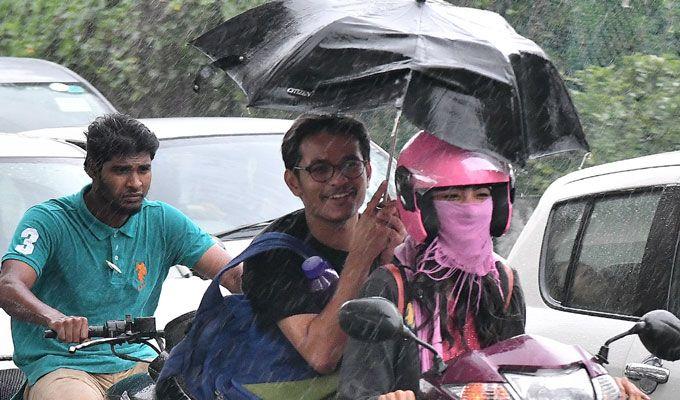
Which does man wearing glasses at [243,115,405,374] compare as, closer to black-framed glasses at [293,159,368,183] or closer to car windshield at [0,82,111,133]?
black-framed glasses at [293,159,368,183]

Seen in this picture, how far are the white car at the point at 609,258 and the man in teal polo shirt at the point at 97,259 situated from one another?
1.43 m

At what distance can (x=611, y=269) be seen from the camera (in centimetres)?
534

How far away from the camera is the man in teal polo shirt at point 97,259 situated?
15.9 ft

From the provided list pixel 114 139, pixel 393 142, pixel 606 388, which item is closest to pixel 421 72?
pixel 393 142

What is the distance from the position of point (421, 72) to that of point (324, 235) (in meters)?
0.76

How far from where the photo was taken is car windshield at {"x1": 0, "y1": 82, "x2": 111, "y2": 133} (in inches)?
500

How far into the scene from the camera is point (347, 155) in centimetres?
408

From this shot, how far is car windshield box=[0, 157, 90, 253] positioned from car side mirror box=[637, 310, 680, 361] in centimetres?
464

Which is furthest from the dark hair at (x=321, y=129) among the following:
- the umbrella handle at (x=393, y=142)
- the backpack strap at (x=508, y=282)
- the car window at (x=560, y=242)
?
the car window at (x=560, y=242)

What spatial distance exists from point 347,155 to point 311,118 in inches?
6.4

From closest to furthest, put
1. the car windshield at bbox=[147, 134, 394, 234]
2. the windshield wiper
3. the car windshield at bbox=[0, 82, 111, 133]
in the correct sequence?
the windshield wiper < the car windshield at bbox=[147, 134, 394, 234] < the car windshield at bbox=[0, 82, 111, 133]

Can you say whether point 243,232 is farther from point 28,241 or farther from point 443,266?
point 443,266

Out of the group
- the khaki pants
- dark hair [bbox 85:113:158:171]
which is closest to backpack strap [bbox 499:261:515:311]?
the khaki pants

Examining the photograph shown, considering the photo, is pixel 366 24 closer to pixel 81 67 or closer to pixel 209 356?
pixel 209 356
